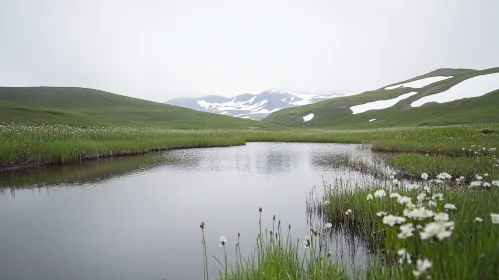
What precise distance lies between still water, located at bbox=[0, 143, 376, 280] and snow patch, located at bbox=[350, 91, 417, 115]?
3833 inches

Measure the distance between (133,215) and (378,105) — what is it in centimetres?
11218

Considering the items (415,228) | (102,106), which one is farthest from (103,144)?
(102,106)

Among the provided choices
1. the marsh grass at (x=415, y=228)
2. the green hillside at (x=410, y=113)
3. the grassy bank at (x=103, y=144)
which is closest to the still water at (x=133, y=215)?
the marsh grass at (x=415, y=228)

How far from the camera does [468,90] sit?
87812 millimetres

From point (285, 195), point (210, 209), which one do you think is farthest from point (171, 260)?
point (285, 195)

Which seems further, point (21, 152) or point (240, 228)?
point (21, 152)

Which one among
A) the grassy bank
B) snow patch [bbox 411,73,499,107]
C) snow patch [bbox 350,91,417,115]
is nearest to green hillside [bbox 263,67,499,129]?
snow patch [bbox 411,73,499,107]

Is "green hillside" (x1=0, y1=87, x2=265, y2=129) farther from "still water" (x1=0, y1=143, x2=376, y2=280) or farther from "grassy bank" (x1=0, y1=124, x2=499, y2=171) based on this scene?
"still water" (x1=0, y1=143, x2=376, y2=280)

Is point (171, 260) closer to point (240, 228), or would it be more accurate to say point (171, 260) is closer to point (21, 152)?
point (240, 228)

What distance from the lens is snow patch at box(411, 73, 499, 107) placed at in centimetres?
8469

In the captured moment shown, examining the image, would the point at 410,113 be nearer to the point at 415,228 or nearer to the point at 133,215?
the point at 133,215

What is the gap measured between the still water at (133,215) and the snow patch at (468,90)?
88.5 metres

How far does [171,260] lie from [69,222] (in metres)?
4.76

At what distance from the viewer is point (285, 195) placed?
43.3 feet
